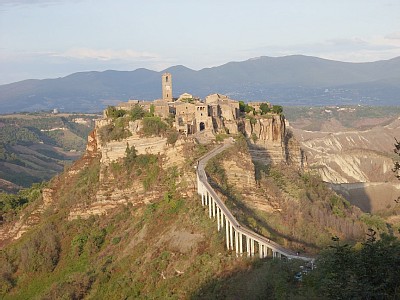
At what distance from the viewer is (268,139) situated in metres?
42.1

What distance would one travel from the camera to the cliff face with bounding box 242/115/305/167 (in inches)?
1614

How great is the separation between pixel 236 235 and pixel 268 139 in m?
16.3

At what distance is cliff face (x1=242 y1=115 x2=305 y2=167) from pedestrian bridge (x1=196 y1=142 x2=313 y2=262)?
10.4m

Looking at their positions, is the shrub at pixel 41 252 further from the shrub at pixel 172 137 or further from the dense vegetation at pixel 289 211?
the dense vegetation at pixel 289 211

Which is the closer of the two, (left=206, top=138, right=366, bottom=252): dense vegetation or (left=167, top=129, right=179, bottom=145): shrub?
(left=206, top=138, right=366, bottom=252): dense vegetation

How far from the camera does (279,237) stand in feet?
93.3

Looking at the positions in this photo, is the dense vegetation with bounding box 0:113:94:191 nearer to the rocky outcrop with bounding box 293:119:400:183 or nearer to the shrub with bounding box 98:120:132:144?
the rocky outcrop with bounding box 293:119:400:183

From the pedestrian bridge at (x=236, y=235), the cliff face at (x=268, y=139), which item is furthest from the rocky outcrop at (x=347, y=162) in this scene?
the pedestrian bridge at (x=236, y=235)

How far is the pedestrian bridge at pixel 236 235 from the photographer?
25.3m

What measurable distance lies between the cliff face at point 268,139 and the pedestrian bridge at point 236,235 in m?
10.4

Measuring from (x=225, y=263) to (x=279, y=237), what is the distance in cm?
368

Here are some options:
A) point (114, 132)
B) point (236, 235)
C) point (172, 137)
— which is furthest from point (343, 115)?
point (236, 235)

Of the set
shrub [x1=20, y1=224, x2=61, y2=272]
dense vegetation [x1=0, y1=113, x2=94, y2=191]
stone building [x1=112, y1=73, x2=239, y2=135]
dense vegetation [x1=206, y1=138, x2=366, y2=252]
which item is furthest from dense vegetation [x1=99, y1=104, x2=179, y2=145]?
dense vegetation [x1=0, y1=113, x2=94, y2=191]

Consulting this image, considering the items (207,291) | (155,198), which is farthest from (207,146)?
(207,291)
